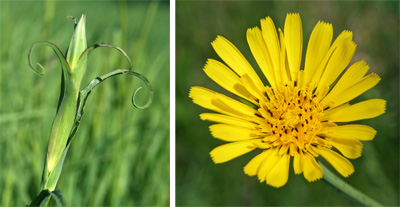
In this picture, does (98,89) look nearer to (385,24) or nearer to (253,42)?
(253,42)

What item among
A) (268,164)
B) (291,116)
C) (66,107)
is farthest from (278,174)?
(66,107)

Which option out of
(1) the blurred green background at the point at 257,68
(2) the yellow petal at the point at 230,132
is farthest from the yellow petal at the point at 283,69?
(1) the blurred green background at the point at 257,68

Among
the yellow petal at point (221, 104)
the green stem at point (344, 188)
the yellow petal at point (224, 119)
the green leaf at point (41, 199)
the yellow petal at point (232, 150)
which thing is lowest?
the green stem at point (344, 188)

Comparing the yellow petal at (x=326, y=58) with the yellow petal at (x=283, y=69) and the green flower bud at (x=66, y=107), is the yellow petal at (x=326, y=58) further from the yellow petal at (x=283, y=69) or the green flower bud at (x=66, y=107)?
the green flower bud at (x=66, y=107)

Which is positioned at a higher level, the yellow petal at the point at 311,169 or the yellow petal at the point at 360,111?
the yellow petal at the point at 360,111

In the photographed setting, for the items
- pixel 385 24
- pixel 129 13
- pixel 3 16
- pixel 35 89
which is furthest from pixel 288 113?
pixel 3 16

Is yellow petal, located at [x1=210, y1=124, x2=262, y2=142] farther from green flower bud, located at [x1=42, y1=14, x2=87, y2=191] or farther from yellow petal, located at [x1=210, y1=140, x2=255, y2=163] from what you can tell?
green flower bud, located at [x1=42, y1=14, x2=87, y2=191]
